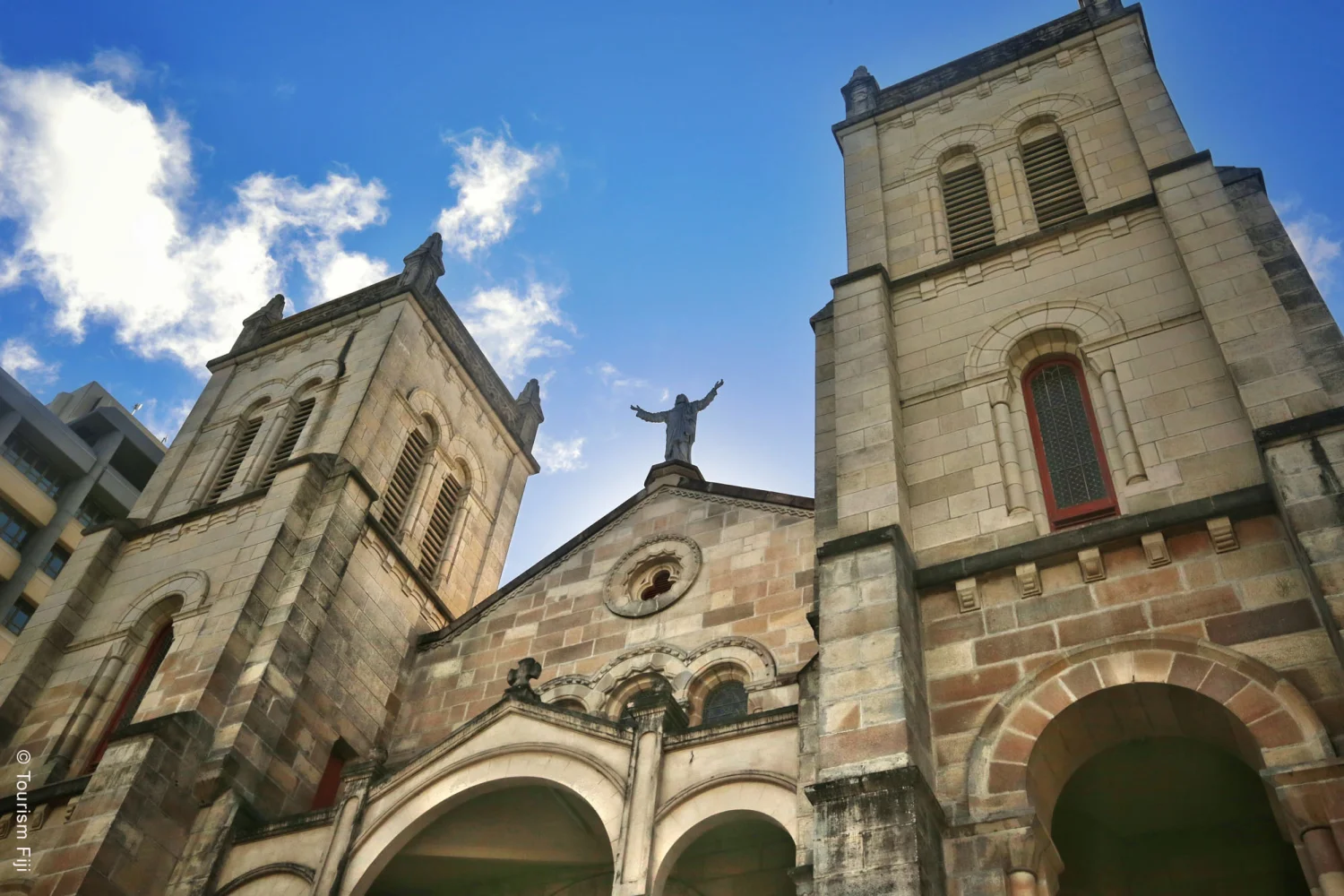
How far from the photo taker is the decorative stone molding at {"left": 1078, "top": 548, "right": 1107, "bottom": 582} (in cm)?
1188

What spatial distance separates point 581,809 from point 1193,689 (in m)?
7.32

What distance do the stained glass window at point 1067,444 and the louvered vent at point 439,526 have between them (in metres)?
12.8

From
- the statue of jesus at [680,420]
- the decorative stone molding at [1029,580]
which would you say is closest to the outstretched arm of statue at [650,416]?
the statue of jesus at [680,420]

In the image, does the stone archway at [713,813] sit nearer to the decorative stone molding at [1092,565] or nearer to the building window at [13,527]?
the decorative stone molding at [1092,565]

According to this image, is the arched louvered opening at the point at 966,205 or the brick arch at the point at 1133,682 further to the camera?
the arched louvered opening at the point at 966,205

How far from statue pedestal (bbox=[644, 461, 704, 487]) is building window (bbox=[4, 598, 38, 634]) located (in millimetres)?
24711

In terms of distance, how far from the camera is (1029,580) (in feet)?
39.8

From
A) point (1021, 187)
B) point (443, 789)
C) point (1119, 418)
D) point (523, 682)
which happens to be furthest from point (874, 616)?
point (1021, 187)

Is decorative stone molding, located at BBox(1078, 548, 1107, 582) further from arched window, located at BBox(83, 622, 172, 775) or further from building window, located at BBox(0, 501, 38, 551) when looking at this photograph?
building window, located at BBox(0, 501, 38, 551)

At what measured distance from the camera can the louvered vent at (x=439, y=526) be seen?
23766mm

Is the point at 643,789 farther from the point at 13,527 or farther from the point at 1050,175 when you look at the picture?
the point at 13,527

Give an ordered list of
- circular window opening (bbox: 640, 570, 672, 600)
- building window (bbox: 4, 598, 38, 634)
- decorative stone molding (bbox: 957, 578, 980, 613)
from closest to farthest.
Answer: decorative stone molding (bbox: 957, 578, 980, 613)
circular window opening (bbox: 640, 570, 672, 600)
building window (bbox: 4, 598, 38, 634)

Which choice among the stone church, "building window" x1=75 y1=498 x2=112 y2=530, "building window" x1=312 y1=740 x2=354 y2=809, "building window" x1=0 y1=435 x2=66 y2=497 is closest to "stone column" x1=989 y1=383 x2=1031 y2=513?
the stone church

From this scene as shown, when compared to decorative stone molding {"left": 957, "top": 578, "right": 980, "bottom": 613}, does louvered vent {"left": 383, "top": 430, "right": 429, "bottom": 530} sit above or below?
above
